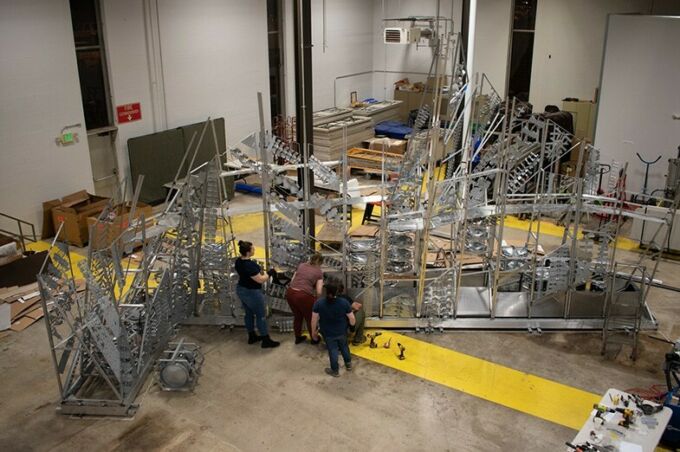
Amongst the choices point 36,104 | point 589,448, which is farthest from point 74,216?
point 589,448

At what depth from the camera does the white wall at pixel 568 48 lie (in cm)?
1395

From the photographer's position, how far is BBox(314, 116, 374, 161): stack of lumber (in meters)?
14.6

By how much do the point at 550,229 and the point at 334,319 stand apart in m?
6.23

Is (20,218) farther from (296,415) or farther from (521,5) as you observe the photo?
(521,5)

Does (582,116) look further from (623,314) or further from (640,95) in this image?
(623,314)

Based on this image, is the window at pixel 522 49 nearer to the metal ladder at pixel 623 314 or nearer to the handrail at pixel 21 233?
the metal ladder at pixel 623 314

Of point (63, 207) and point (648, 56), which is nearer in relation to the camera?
point (63, 207)

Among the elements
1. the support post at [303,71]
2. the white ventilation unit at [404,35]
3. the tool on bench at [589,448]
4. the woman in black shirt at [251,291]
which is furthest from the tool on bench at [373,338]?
the white ventilation unit at [404,35]

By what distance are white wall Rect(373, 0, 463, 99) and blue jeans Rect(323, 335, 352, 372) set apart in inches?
450

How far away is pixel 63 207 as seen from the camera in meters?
10.8

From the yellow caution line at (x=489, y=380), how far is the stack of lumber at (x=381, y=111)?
9275mm

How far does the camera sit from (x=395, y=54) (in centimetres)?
1778

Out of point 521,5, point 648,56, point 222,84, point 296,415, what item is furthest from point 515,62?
point 296,415

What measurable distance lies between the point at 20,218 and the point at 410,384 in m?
7.24
